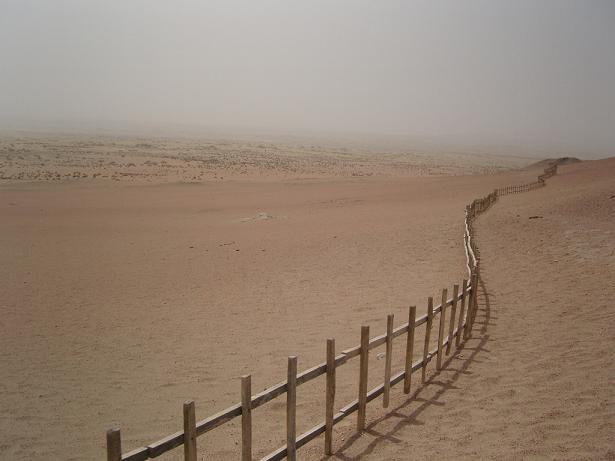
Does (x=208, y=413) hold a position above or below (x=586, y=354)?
below

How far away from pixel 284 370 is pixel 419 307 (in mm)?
3446

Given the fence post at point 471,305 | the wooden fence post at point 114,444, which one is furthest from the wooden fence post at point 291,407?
the fence post at point 471,305

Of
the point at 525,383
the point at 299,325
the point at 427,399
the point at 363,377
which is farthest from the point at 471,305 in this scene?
the point at 363,377

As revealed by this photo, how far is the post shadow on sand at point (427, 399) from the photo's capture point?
4.88m

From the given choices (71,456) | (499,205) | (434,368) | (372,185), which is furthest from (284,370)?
(372,185)

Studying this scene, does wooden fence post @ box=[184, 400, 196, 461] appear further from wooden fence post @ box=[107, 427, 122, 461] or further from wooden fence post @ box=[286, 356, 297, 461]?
wooden fence post @ box=[286, 356, 297, 461]

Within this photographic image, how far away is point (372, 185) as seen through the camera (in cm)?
3897

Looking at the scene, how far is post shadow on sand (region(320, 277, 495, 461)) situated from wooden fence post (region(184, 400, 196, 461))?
164cm

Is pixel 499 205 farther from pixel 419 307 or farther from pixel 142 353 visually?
pixel 142 353

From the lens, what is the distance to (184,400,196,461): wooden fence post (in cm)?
347

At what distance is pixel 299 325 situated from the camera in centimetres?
890

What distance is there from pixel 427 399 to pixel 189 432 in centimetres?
331

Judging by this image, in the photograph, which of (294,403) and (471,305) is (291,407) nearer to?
(294,403)

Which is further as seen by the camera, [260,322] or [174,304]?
[174,304]
